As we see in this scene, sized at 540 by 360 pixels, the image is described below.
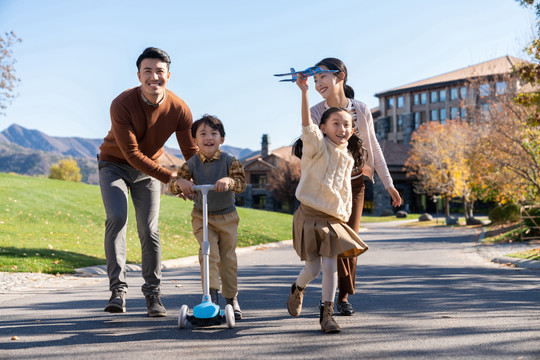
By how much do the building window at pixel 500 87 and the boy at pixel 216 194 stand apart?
1932 cm

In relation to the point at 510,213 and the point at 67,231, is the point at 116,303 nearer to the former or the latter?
the point at 67,231

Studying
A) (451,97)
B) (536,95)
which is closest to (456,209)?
(451,97)

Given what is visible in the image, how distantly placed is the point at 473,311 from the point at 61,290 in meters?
5.03

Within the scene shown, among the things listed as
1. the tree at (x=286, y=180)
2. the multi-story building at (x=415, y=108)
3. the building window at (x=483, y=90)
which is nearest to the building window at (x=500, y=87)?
the building window at (x=483, y=90)

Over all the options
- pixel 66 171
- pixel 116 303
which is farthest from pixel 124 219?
pixel 66 171

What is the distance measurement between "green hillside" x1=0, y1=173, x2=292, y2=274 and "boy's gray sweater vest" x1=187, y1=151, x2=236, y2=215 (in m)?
5.56

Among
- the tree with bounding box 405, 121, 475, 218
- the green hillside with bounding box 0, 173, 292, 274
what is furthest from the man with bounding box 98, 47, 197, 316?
the tree with bounding box 405, 121, 475, 218

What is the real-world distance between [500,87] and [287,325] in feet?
68.5

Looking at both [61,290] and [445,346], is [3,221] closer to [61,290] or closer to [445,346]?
[61,290]

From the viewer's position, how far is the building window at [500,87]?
21716mm

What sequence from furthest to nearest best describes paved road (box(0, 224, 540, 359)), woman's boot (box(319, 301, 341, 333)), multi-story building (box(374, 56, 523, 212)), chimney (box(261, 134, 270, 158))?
chimney (box(261, 134, 270, 158)) → multi-story building (box(374, 56, 523, 212)) → woman's boot (box(319, 301, 341, 333)) → paved road (box(0, 224, 540, 359))

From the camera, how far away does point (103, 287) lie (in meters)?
7.43

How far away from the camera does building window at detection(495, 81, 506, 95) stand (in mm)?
21716

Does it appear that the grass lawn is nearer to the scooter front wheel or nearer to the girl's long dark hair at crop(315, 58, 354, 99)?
the scooter front wheel
